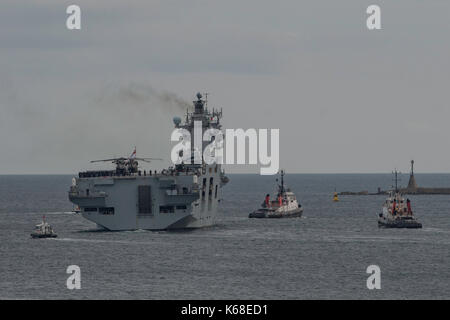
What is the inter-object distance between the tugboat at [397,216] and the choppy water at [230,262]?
2068mm

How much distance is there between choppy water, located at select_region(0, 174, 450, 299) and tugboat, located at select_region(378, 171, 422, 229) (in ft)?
6.79

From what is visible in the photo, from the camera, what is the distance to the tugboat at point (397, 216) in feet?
444

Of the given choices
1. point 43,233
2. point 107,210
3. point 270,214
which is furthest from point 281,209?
point 43,233

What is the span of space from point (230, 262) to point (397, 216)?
4629 centimetres

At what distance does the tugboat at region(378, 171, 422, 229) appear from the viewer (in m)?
135

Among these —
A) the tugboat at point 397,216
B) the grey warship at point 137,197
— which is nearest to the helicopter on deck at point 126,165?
the grey warship at point 137,197

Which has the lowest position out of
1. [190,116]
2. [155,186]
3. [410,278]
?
[410,278]

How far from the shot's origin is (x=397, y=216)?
5359 inches

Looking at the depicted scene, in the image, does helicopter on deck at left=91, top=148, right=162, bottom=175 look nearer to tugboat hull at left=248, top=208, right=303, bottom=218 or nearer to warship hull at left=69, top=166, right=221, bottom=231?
warship hull at left=69, top=166, right=221, bottom=231

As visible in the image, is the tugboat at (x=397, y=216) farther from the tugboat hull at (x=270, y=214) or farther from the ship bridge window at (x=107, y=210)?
the ship bridge window at (x=107, y=210)
